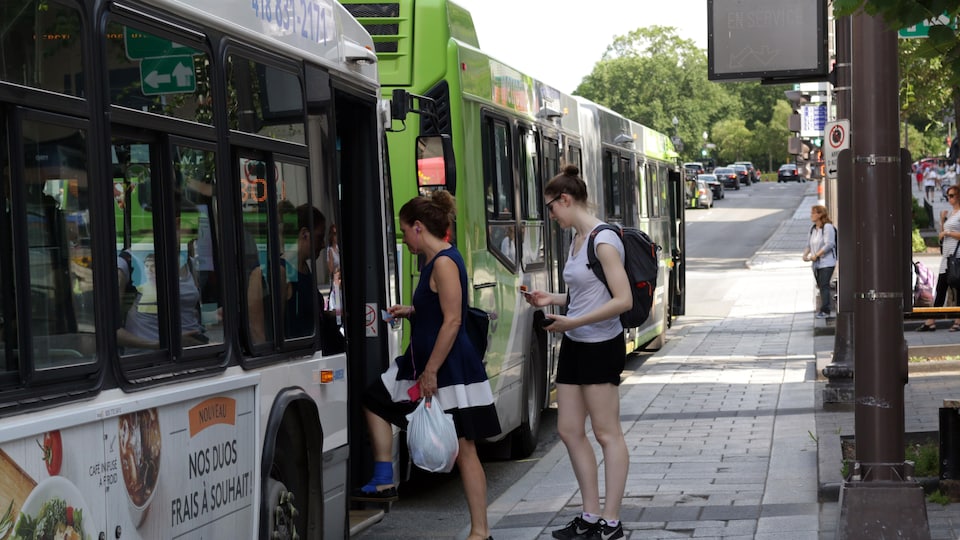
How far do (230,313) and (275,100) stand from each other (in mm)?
1077

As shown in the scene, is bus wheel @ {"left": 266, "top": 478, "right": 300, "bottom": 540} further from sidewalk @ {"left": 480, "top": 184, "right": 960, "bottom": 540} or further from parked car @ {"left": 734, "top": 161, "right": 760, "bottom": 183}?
parked car @ {"left": 734, "top": 161, "right": 760, "bottom": 183}

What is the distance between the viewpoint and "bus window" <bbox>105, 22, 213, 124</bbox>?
4.66 meters

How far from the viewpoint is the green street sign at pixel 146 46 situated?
4.74 metres

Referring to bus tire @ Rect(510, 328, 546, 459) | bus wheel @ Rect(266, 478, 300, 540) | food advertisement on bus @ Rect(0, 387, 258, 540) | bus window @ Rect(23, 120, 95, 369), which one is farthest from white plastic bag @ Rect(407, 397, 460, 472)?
bus tire @ Rect(510, 328, 546, 459)

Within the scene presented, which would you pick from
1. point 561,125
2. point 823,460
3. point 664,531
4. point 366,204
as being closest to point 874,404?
point 664,531

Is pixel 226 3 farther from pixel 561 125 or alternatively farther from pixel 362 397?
pixel 561 125

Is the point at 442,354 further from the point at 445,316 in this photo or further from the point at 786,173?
the point at 786,173

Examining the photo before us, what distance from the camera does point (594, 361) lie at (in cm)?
766

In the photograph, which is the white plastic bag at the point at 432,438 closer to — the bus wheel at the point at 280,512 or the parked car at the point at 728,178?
the bus wheel at the point at 280,512

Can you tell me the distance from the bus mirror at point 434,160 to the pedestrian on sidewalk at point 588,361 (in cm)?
124

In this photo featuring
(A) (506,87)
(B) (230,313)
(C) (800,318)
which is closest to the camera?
(B) (230,313)

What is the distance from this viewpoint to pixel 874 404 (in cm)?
742

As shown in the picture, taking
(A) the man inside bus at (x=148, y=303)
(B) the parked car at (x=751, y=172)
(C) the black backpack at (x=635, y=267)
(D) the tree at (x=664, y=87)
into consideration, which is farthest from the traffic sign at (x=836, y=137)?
(D) the tree at (x=664, y=87)

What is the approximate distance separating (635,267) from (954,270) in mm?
10626
